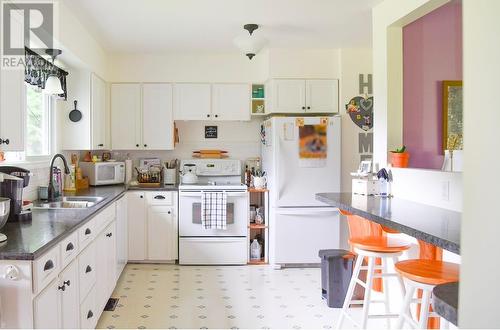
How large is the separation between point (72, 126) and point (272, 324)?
108 inches

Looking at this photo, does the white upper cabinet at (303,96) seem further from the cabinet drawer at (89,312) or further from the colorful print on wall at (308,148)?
the cabinet drawer at (89,312)

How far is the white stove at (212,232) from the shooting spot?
449 cm

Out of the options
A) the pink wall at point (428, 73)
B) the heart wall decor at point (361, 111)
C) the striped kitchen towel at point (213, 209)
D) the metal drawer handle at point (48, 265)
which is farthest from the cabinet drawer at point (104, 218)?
the heart wall decor at point (361, 111)

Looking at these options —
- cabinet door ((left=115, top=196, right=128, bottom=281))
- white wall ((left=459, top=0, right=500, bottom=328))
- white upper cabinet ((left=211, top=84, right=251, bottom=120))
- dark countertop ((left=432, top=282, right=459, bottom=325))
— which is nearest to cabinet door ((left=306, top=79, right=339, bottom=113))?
white upper cabinet ((left=211, top=84, right=251, bottom=120))

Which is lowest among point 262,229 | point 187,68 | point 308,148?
point 262,229

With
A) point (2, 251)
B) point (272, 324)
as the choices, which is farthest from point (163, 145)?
point (2, 251)

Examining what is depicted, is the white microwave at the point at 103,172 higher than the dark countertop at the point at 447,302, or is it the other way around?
the white microwave at the point at 103,172

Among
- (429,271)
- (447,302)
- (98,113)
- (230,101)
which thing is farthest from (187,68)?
(447,302)

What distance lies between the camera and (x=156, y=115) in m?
4.76

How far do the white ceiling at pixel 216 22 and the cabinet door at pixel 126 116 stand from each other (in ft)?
1.54

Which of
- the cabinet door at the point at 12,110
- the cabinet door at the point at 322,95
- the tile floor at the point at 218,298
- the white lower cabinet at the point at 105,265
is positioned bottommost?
the tile floor at the point at 218,298

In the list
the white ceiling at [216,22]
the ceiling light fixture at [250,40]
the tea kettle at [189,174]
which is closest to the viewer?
the white ceiling at [216,22]

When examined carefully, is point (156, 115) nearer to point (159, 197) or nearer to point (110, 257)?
point (159, 197)

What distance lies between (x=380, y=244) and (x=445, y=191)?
51cm
